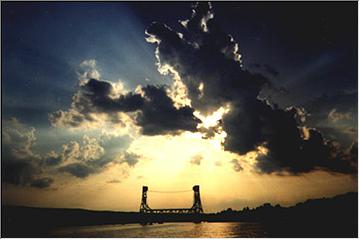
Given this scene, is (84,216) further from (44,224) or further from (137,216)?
(137,216)

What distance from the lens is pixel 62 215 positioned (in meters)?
51.2

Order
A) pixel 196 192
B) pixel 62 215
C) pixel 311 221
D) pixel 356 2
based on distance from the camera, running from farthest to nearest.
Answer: pixel 311 221, pixel 196 192, pixel 62 215, pixel 356 2

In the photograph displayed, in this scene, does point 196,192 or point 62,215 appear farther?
point 196,192

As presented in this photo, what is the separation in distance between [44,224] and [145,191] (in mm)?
30405

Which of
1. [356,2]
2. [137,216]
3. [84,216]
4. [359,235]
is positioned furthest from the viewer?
[137,216]

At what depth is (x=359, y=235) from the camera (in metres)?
13.1

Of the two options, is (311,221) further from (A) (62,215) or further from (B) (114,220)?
(A) (62,215)

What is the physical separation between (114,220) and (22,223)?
78.2 feet

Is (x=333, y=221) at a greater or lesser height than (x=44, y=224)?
lesser

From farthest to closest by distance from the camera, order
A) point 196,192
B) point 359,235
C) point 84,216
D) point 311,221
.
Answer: point 311,221 → point 196,192 → point 84,216 → point 359,235

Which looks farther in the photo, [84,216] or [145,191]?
[145,191]

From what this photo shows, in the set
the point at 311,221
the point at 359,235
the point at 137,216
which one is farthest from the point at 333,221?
the point at 359,235

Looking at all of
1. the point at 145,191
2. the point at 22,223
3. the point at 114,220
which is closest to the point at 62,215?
the point at 22,223

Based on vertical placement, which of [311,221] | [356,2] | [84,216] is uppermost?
[356,2]
